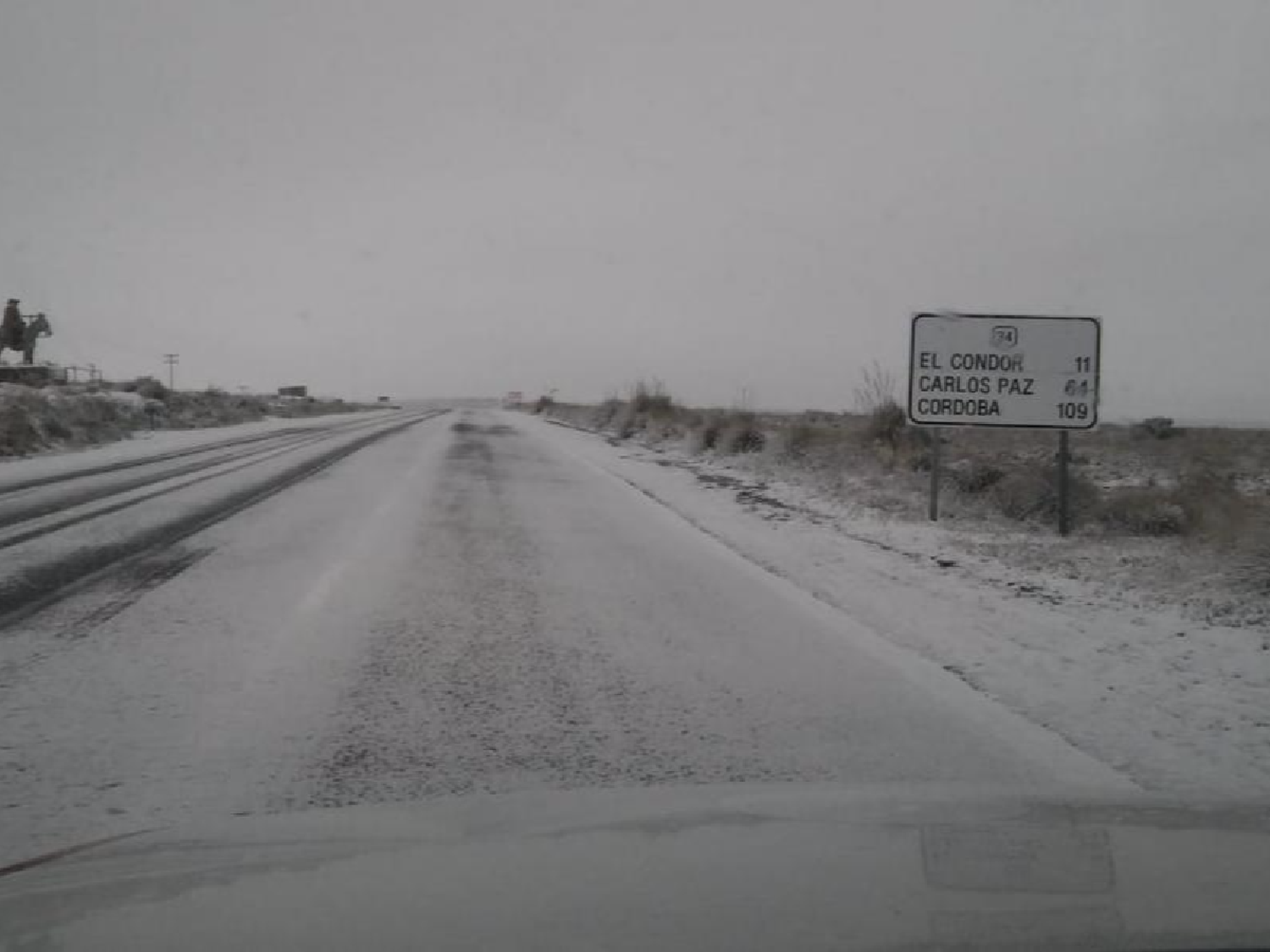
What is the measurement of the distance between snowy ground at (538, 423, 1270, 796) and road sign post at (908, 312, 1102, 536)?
4.69 ft

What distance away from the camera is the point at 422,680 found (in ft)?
18.1

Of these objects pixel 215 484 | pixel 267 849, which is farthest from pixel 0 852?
pixel 215 484

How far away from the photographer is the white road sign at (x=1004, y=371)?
12.1 metres

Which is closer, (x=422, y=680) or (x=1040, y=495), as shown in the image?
(x=422, y=680)

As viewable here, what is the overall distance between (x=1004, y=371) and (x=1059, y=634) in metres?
6.09

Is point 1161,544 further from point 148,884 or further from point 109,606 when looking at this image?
point 148,884

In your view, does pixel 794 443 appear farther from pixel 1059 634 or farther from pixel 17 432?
pixel 17 432

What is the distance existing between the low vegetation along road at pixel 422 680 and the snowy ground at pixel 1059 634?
32 cm

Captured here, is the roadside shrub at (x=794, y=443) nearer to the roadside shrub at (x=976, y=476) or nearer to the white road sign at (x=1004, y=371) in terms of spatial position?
the roadside shrub at (x=976, y=476)

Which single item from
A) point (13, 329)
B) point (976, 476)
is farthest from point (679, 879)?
point (13, 329)

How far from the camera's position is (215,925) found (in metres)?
2.05

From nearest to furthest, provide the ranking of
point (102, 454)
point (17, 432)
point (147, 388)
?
point (102, 454)
point (17, 432)
point (147, 388)

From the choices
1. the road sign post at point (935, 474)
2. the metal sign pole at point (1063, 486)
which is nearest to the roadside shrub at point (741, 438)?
the road sign post at point (935, 474)

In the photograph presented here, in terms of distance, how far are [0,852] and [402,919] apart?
2.02m
